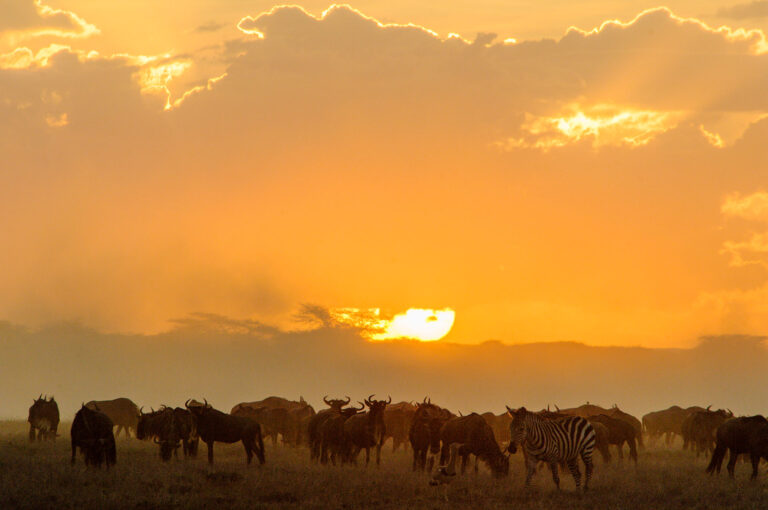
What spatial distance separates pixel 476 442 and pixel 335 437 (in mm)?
6759

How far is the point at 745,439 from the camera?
32.2 metres

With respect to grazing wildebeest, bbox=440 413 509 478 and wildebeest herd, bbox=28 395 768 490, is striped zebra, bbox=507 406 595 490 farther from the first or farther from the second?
grazing wildebeest, bbox=440 413 509 478

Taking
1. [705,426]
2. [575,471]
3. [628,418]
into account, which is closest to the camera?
[575,471]

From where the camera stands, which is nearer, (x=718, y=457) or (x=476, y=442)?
(x=476, y=442)

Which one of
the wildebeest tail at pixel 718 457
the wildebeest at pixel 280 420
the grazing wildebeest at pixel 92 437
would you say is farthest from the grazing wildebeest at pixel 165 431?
the wildebeest tail at pixel 718 457

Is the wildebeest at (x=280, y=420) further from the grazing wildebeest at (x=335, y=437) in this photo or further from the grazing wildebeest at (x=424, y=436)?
the grazing wildebeest at (x=424, y=436)

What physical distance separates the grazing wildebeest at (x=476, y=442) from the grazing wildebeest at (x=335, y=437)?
14.5 ft

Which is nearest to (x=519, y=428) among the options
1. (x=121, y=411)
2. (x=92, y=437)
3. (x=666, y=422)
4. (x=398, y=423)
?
(x=92, y=437)

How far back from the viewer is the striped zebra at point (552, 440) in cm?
2884

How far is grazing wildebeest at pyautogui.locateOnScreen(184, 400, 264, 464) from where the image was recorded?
1356 inches

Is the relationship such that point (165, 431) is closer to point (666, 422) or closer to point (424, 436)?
point (424, 436)

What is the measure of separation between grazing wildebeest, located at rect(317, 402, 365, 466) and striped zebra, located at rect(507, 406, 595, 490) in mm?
8584

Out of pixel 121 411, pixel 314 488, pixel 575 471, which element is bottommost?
pixel 314 488

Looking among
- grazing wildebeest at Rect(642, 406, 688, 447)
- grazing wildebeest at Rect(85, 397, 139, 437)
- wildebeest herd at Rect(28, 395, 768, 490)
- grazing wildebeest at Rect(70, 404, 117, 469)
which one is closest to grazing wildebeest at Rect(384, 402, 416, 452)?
wildebeest herd at Rect(28, 395, 768, 490)
